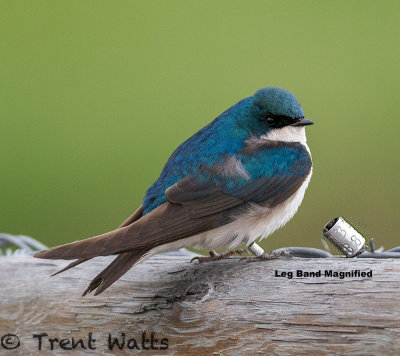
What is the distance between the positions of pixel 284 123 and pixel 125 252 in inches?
26.7

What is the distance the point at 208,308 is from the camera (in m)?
2.21

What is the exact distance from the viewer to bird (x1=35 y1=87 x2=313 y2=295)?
225cm

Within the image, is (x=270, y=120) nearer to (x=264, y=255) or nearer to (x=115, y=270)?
(x=264, y=255)

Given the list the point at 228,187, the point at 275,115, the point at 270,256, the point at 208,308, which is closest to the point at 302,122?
the point at 275,115

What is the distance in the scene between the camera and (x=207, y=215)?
234 centimetres

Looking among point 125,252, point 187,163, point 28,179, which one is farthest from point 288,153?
point 28,179

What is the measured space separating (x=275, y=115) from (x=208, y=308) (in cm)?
65

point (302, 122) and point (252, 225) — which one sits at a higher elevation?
point (302, 122)

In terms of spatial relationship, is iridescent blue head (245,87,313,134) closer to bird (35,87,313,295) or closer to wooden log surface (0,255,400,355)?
bird (35,87,313,295)

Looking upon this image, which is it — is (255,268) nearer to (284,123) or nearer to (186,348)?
(186,348)

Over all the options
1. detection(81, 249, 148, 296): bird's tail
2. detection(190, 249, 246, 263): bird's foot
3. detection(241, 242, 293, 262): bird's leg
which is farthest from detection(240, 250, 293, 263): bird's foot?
detection(81, 249, 148, 296): bird's tail

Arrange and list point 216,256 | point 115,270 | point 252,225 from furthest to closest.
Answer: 1. point 216,256
2. point 252,225
3. point 115,270

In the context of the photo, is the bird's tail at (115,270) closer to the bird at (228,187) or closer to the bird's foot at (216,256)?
the bird at (228,187)

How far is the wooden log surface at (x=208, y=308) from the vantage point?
2.01m
